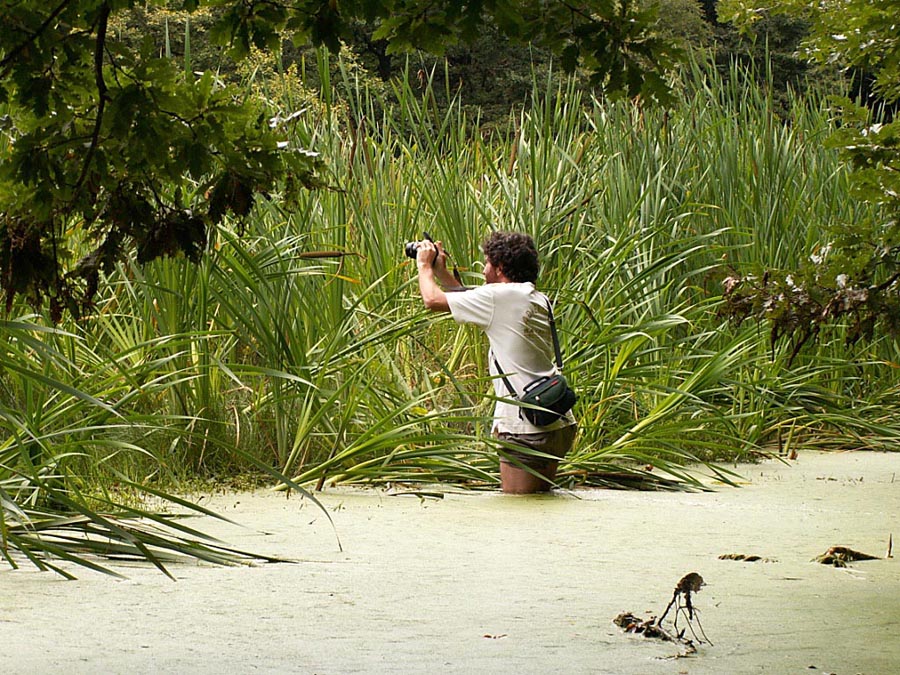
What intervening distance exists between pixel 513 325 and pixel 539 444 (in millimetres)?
478

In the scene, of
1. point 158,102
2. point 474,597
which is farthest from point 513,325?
point 158,102

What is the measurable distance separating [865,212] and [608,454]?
3313mm

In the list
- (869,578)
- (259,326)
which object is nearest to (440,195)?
(259,326)

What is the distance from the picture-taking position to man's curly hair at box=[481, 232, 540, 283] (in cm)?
514

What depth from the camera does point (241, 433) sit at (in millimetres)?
4922

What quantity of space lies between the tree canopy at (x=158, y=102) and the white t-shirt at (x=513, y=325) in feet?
8.60

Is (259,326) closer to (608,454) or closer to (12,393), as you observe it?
(12,393)

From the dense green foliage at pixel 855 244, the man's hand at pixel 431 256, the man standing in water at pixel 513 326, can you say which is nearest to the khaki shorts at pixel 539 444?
the man standing in water at pixel 513 326

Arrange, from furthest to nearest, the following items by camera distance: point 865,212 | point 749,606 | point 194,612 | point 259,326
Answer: point 865,212 < point 259,326 < point 749,606 < point 194,612

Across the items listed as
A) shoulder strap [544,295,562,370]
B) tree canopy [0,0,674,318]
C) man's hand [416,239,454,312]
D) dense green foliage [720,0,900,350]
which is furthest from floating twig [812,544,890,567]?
man's hand [416,239,454,312]

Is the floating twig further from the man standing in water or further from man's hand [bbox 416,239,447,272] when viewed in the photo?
man's hand [bbox 416,239,447,272]

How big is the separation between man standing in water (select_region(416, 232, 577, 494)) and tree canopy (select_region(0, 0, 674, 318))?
8.59 ft

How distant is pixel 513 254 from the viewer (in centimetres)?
514

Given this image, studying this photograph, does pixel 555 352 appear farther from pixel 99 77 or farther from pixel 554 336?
pixel 99 77
